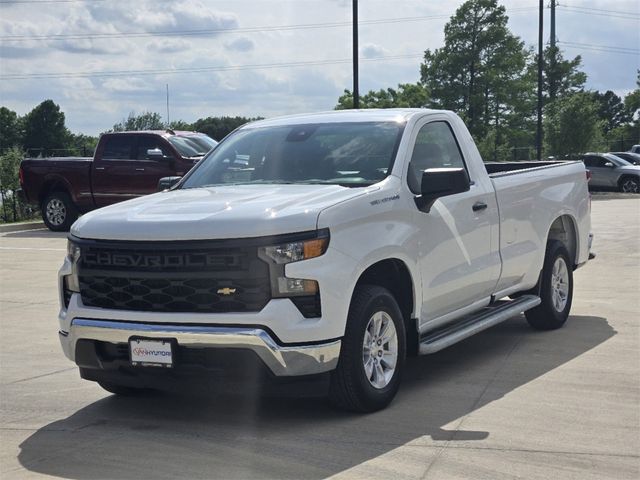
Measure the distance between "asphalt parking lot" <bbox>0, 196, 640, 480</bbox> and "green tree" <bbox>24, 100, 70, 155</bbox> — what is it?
84.2 metres

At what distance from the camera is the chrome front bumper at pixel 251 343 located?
548 cm

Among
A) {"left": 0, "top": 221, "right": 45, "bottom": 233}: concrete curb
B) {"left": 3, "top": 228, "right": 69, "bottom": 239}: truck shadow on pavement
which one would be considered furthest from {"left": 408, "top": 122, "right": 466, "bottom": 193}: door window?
{"left": 0, "top": 221, "right": 45, "bottom": 233}: concrete curb

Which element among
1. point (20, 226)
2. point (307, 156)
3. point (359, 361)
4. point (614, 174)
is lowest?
point (20, 226)

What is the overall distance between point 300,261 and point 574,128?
38.3 metres

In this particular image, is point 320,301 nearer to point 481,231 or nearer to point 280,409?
point 280,409

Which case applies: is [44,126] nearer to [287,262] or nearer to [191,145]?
[191,145]

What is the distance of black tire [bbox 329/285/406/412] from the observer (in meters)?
5.83

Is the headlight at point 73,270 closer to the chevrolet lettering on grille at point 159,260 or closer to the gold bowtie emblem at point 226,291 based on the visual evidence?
the chevrolet lettering on grille at point 159,260

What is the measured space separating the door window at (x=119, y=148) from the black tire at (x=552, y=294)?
12022 mm

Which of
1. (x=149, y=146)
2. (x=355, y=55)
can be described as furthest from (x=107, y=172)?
(x=355, y=55)

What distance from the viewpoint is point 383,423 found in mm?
5918

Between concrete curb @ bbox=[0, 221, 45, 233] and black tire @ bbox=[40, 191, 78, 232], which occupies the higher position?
black tire @ bbox=[40, 191, 78, 232]

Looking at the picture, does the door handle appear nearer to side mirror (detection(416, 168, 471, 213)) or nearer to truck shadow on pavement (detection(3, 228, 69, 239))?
side mirror (detection(416, 168, 471, 213))

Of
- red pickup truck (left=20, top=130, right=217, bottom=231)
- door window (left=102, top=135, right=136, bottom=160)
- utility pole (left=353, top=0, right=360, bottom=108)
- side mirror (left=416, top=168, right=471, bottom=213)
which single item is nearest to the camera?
side mirror (left=416, top=168, right=471, bottom=213)
